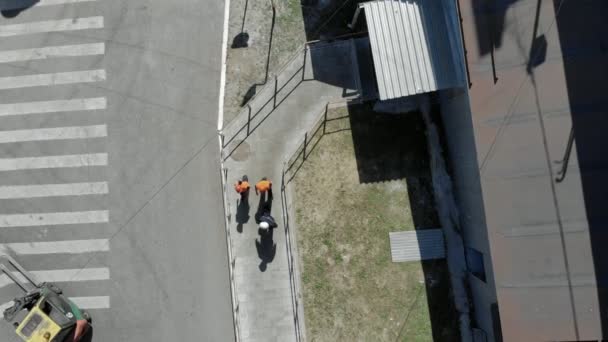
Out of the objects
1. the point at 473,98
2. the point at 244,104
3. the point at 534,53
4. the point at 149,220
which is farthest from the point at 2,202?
the point at 534,53

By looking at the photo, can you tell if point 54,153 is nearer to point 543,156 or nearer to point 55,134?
point 55,134

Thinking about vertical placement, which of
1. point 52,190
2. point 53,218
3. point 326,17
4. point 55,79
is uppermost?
point 326,17

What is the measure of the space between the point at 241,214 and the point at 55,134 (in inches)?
360

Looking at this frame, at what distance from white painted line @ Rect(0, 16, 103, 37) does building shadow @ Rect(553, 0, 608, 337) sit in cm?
1865

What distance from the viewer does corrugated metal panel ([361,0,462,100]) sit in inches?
657

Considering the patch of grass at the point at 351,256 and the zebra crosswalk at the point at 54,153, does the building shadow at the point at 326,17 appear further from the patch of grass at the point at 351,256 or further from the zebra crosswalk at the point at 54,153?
the zebra crosswalk at the point at 54,153

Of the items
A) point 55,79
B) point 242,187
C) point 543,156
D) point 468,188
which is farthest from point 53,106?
point 543,156

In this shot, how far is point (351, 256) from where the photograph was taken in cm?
1889

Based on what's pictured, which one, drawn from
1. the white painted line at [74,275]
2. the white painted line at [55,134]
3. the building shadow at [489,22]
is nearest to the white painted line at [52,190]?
the white painted line at [55,134]

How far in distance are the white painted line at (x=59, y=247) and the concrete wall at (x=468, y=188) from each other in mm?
15266

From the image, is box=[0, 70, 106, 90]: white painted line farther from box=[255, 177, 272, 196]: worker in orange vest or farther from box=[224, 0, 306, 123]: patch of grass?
box=[255, 177, 272, 196]: worker in orange vest

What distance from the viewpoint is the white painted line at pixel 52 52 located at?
19.9 metres

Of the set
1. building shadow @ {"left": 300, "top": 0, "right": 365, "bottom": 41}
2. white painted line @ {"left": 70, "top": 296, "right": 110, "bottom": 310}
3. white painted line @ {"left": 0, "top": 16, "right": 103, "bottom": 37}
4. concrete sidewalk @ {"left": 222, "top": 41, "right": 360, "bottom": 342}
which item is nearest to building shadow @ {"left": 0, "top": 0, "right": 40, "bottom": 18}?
white painted line @ {"left": 0, "top": 16, "right": 103, "bottom": 37}

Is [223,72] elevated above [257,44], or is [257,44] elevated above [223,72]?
[257,44]
